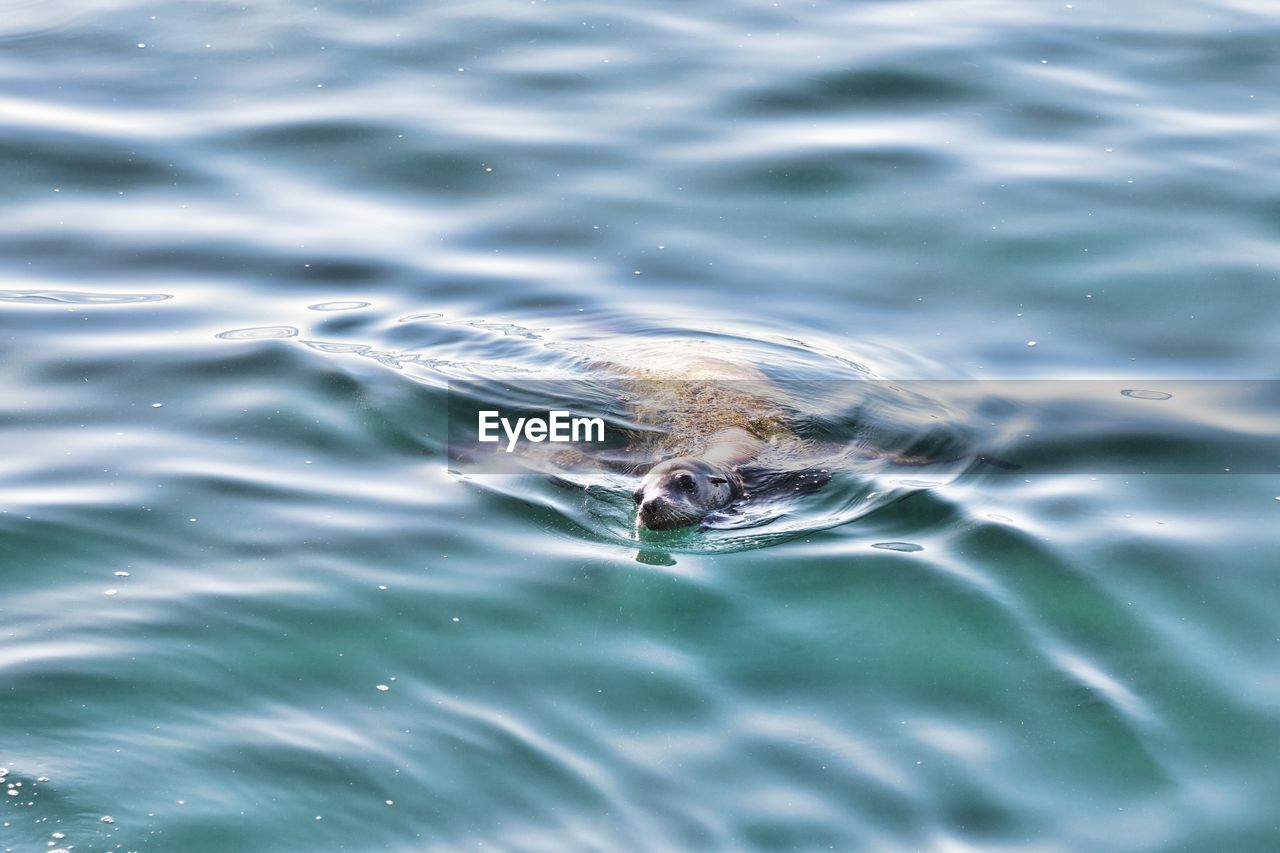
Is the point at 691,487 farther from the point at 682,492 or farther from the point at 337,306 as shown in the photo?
the point at 337,306

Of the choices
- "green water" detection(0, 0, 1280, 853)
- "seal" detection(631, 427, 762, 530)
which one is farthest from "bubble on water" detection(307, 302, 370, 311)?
"seal" detection(631, 427, 762, 530)

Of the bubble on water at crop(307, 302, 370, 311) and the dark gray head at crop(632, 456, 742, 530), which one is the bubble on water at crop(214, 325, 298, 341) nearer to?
the bubble on water at crop(307, 302, 370, 311)

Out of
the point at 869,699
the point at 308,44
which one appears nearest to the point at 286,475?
the point at 869,699

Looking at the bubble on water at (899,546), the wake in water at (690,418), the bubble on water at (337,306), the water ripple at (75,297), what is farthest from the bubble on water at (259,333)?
the bubble on water at (899,546)

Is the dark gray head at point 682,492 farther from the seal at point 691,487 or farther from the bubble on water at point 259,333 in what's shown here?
the bubble on water at point 259,333

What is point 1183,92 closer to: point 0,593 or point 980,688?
point 980,688
